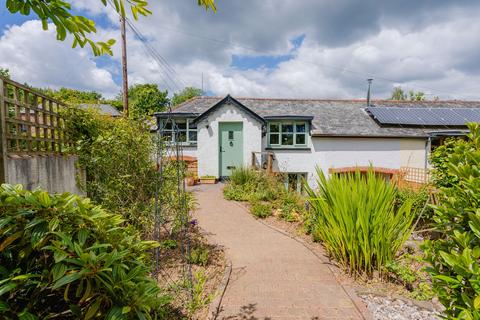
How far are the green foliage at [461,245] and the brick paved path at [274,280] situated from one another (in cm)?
179

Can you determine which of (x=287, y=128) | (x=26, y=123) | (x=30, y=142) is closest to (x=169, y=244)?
(x=30, y=142)

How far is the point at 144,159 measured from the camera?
4480mm

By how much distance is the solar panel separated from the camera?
1431 centimetres

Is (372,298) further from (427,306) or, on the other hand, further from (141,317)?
(141,317)

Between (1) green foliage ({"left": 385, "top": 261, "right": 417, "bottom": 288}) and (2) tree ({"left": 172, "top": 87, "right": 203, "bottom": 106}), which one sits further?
(2) tree ({"left": 172, "top": 87, "right": 203, "bottom": 106})

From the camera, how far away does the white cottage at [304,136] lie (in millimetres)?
12242

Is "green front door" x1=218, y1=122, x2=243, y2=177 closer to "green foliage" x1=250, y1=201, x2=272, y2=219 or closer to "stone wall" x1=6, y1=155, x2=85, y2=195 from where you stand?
"green foliage" x1=250, y1=201, x2=272, y2=219

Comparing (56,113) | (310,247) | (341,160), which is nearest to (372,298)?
(310,247)

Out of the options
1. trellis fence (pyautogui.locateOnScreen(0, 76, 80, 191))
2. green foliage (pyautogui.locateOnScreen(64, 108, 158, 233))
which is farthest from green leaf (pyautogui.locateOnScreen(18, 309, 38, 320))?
green foliage (pyautogui.locateOnScreen(64, 108, 158, 233))

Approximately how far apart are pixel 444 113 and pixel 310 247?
1552 cm

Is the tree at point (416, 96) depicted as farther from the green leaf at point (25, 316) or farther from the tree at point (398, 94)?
the green leaf at point (25, 316)

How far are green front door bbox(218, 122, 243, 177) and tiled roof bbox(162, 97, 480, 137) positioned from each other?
2.33 metres

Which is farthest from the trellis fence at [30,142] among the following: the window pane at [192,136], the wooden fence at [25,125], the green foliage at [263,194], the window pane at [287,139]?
the window pane at [287,139]

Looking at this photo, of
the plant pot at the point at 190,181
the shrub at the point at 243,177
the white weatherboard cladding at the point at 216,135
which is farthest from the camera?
the white weatherboard cladding at the point at 216,135
